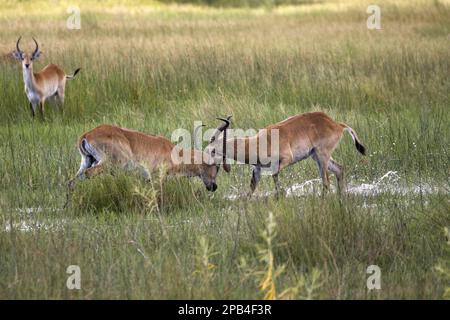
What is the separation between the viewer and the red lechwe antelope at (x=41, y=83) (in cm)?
1084

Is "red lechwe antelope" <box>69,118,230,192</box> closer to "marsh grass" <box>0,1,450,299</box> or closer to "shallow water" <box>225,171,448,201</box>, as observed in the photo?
"marsh grass" <box>0,1,450,299</box>

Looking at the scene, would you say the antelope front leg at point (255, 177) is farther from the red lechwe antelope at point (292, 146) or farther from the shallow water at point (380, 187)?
the shallow water at point (380, 187)

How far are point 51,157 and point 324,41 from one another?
7.66 m

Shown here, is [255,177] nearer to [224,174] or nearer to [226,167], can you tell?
[226,167]

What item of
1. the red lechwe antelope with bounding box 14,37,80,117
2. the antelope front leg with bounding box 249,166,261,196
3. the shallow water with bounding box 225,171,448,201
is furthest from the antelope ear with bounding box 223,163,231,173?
the red lechwe antelope with bounding box 14,37,80,117

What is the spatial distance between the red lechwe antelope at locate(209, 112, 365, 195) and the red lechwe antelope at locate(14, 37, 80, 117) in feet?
12.3

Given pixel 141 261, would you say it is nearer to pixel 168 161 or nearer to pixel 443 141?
pixel 168 161

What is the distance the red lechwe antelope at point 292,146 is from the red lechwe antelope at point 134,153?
9.5 inches

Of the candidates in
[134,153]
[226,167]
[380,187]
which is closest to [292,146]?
[226,167]

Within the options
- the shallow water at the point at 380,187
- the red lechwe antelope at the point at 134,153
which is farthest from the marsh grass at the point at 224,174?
the red lechwe antelope at the point at 134,153

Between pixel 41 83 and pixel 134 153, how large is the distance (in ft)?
11.8

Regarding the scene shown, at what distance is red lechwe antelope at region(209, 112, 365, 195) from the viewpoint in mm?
7562

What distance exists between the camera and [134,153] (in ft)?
25.0

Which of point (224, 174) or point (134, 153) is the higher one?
point (134, 153)
